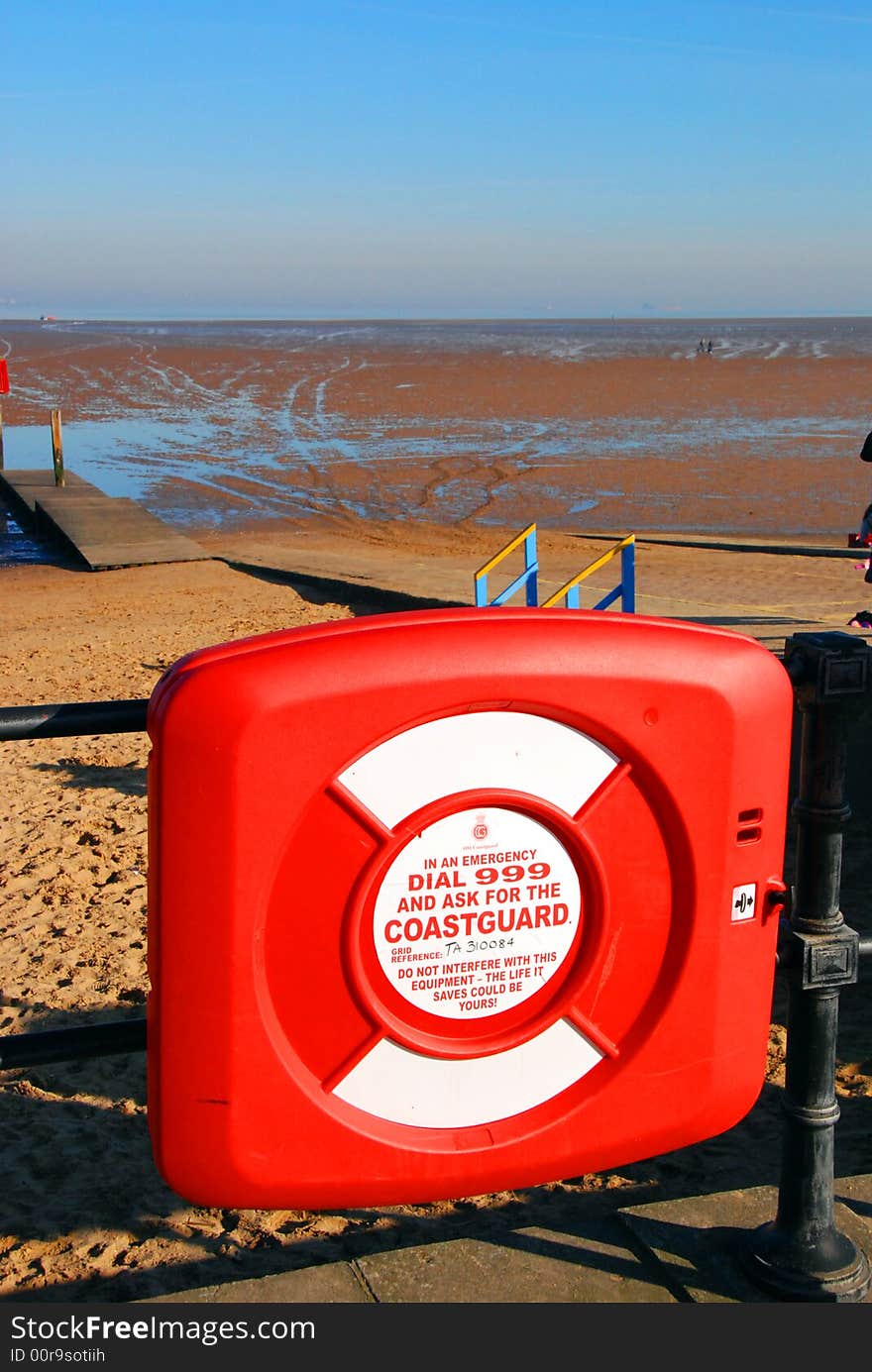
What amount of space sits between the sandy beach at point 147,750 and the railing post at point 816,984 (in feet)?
1.47

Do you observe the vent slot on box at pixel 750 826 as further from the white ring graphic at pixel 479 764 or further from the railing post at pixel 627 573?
the railing post at pixel 627 573

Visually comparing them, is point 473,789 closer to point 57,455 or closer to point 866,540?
point 866,540

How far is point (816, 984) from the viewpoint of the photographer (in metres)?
2.22

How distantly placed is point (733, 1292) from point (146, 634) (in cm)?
939

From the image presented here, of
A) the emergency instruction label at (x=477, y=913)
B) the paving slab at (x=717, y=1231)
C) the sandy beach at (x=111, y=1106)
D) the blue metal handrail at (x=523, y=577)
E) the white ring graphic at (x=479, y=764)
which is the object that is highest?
the white ring graphic at (x=479, y=764)

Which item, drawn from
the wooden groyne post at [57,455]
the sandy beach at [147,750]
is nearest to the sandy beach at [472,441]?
the sandy beach at [147,750]

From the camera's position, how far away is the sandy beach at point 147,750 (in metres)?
3.30

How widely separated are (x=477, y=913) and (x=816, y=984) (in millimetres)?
640

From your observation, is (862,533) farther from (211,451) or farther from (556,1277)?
(211,451)

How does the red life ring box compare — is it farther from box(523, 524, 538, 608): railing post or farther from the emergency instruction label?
box(523, 524, 538, 608): railing post

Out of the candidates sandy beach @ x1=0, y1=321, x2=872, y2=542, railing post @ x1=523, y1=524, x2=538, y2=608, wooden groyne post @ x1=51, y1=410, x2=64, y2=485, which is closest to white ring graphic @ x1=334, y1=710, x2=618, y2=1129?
railing post @ x1=523, y1=524, x2=538, y2=608

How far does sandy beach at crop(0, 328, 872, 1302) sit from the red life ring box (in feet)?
1.76

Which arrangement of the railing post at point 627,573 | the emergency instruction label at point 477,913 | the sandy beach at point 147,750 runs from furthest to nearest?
1. the railing post at point 627,573
2. the sandy beach at point 147,750
3. the emergency instruction label at point 477,913

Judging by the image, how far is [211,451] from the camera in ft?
91.9
